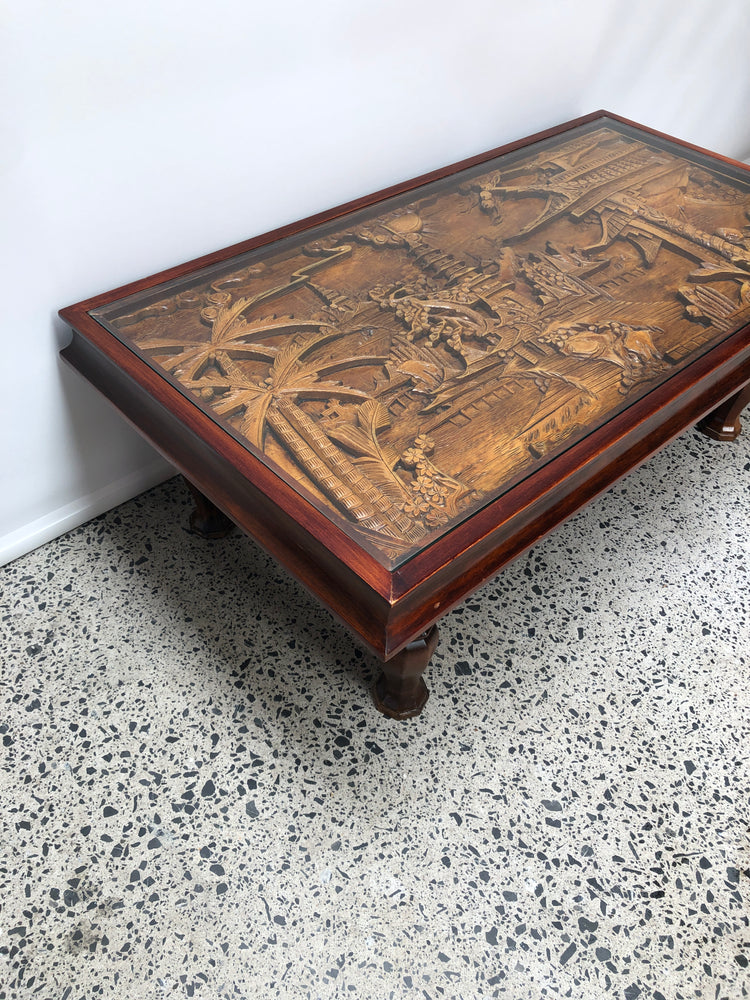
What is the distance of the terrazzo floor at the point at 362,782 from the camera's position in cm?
98

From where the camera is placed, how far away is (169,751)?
115cm

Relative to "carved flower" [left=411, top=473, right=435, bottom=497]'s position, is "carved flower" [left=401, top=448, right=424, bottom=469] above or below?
above

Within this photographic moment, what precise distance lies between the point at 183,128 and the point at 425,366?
507 millimetres

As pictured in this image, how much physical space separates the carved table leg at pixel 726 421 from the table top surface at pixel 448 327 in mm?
341

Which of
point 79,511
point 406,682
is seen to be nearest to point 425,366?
point 406,682

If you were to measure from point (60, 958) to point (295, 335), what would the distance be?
87cm

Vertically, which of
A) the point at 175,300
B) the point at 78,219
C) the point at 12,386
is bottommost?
the point at 12,386

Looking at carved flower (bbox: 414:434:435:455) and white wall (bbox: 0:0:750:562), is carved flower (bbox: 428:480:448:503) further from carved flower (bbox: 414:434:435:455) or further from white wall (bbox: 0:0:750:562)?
white wall (bbox: 0:0:750:562)

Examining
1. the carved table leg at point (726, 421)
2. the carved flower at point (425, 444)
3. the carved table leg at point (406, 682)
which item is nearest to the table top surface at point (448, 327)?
the carved flower at point (425, 444)

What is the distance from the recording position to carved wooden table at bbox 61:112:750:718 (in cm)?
93

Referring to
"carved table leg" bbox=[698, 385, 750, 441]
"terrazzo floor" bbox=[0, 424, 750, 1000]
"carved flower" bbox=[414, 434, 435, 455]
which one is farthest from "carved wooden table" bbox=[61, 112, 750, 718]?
"carved table leg" bbox=[698, 385, 750, 441]

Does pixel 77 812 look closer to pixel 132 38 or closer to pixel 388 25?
pixel 132 38

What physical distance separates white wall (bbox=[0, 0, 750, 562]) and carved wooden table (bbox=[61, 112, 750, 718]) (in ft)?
0.23

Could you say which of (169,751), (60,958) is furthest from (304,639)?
(60,958)
